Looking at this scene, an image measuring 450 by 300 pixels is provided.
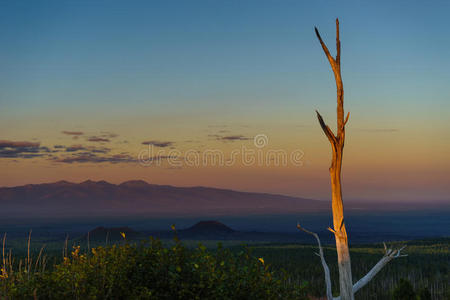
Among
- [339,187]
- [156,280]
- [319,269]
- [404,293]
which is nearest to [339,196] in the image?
[339,187]

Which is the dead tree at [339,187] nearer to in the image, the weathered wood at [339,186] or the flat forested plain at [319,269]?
the weathered wood at [339,186]

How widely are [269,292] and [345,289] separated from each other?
3.42 metres

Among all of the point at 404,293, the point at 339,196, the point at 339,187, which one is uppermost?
the point at 339,187

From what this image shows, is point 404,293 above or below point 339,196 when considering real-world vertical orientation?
below

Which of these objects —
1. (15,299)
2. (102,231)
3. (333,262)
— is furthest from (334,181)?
(102,231)

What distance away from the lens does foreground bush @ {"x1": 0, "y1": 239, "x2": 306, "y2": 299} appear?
25.3ft

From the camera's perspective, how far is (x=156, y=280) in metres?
8.06

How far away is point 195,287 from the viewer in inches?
306

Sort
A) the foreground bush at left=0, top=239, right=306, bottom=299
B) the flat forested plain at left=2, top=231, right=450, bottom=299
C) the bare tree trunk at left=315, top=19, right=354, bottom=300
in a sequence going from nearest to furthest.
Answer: the foreground bush at left=0, top=239, right=306, bottom=299, the flat forested plain at left=2, top=231, right=450, bottom=299, the bare tree trunk at left=315, top=19, right=354, bottom=300

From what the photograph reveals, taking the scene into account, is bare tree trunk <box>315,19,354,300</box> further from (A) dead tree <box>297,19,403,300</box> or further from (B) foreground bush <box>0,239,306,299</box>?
(B) foreground bush <box>0,239,306,299</box>

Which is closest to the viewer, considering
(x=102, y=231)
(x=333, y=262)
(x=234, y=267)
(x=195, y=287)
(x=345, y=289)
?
(x=195, y=287)

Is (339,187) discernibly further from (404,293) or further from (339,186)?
(404,293)

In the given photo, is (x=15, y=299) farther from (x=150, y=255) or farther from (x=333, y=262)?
(x=333, y=262)

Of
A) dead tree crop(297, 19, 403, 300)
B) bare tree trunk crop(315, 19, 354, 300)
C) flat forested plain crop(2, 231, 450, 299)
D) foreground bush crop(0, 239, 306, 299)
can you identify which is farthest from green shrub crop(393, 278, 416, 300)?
foreground bush crop(0, 239, 306, 299)
